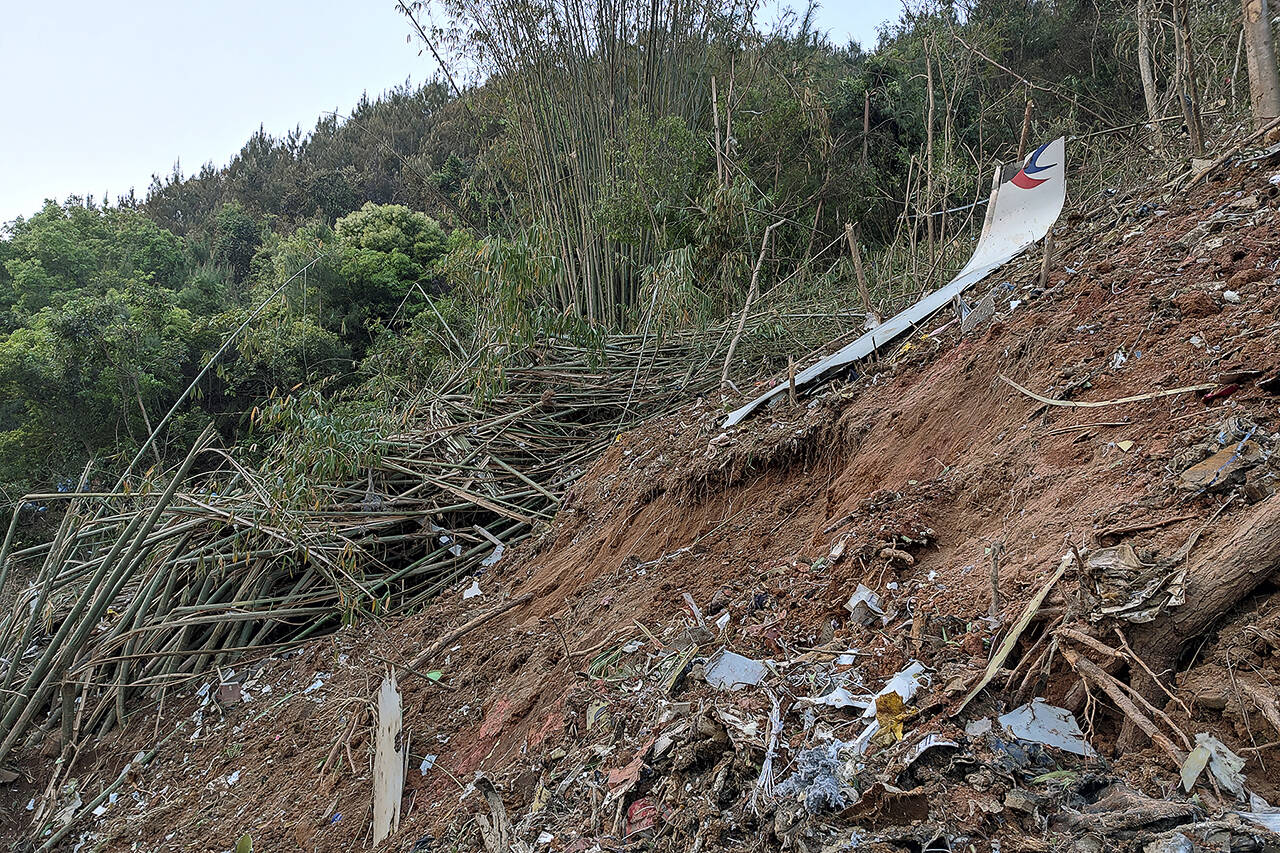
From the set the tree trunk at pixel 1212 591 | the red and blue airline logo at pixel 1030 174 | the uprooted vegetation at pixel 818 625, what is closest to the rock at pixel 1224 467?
the uprooted vegetation at pixel 818 625

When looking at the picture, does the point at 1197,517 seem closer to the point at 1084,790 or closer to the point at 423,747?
the point at 1084,790

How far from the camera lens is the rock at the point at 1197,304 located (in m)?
1.87

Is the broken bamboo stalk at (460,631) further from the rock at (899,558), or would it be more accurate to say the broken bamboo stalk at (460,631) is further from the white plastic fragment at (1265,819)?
the white plastic fragment at (1265,819)

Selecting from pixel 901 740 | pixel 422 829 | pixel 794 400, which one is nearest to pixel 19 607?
pixel 422 829

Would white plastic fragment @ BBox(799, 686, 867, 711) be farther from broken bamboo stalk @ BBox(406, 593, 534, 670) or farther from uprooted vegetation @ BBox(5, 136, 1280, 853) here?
broken bamboo stalk @ BBox(406, 593, 534, 670)

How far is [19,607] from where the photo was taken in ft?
10.5

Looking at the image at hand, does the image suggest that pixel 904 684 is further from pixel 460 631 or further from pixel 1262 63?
pixel 1262 63

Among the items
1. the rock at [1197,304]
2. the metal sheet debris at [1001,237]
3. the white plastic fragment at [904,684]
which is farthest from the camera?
the metal sheet debris at [1001,237]

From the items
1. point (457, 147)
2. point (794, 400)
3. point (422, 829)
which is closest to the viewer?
point (422, 829)

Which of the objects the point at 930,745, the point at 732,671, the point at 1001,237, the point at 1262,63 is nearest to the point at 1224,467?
the point at 930,745

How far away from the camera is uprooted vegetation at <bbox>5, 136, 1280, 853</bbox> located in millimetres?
1134

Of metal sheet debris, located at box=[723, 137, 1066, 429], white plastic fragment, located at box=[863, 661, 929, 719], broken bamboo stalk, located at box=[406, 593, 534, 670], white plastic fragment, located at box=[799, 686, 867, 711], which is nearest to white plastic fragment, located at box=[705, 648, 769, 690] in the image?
white plastic fragment, located at box=[799, 686, 867, 711]

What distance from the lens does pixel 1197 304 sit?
74.7 inches

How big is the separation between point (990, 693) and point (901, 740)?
157 mm
